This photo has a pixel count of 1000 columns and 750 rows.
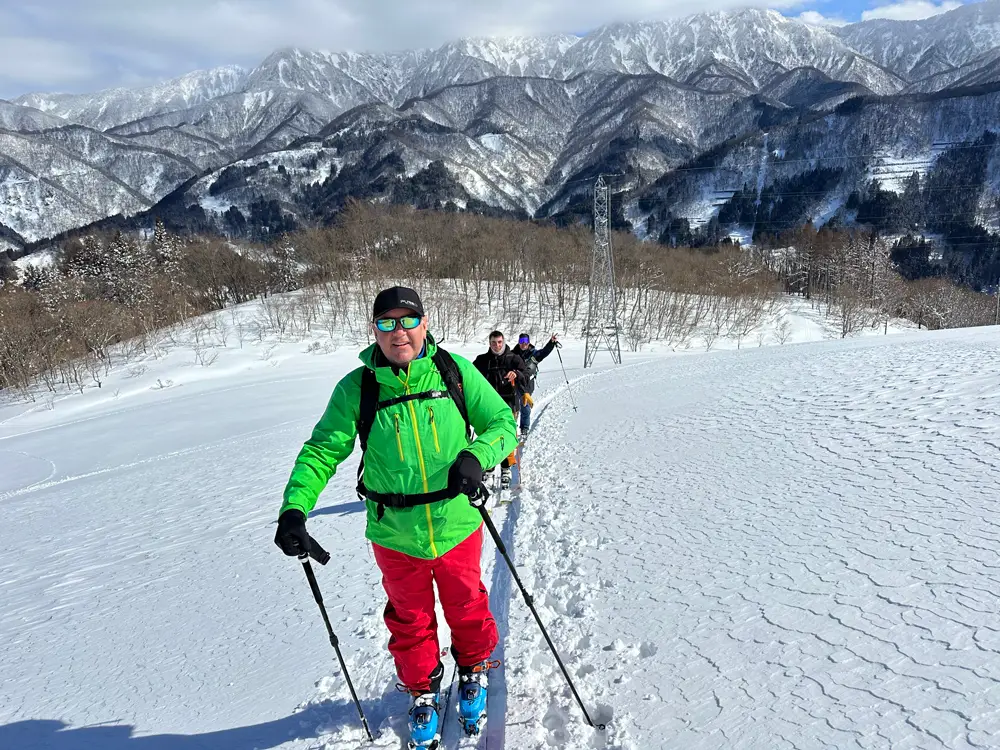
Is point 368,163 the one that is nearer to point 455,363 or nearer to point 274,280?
point 274,280

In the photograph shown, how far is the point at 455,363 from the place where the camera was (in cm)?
277

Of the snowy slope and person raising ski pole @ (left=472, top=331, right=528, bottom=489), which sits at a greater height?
person raising ski pole @ (left=472, top=331, right=528, bottom=489)

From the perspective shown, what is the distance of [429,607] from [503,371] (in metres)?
4.61

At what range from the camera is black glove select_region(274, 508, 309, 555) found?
2414mm

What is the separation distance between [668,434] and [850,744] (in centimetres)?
666

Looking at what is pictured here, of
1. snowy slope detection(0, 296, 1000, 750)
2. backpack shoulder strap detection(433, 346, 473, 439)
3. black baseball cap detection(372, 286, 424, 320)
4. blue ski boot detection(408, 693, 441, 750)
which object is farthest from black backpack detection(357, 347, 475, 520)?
snowy slope detection(0, 296, 1000, 750)

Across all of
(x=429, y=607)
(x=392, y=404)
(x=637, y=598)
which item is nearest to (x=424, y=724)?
(x=429, y=607)

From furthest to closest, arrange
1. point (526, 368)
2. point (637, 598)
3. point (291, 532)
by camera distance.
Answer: point (526, 368) → point (637, 598) → point (291, 532)

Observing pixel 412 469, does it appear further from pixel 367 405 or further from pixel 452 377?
pixel 452 377

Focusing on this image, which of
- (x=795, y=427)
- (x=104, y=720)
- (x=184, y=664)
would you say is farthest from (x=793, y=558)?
(x=104, y=720)

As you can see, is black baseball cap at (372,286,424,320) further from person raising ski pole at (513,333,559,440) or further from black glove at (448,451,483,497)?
person raising ski pole at (513,333,559,440)

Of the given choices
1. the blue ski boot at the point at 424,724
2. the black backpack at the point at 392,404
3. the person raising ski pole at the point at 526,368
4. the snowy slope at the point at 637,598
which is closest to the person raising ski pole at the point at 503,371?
the person raising ski pole at the point at 526,368

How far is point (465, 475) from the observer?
2436mm

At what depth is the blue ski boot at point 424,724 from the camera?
2760mm
